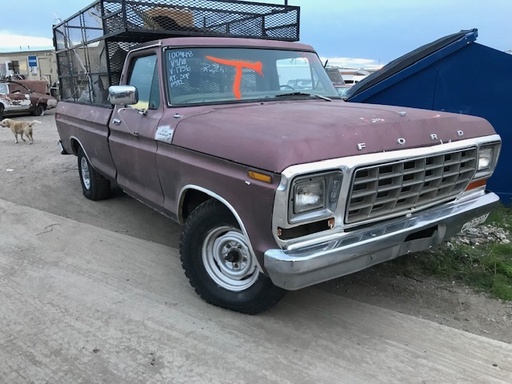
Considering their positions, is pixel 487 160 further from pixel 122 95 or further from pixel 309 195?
pixel 122 95

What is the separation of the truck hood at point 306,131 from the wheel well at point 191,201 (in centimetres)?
40

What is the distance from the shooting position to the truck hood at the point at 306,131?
99.0 inches

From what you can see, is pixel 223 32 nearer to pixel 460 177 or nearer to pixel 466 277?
pixel 460 177

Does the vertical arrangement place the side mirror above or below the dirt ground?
above

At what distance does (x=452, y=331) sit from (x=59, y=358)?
261 centimetres

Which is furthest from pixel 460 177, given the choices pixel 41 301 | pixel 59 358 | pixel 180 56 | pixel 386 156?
pixel 41 301

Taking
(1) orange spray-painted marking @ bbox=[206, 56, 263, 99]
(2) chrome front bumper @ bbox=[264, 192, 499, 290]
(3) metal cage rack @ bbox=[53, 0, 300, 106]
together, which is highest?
(3) metal cage rack @ bbox=[53, 0, 300, 106]

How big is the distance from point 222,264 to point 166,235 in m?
1.74

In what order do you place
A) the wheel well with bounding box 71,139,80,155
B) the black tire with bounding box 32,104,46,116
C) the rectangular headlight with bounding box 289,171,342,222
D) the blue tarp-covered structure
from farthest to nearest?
the black tire with bounding box 32,104,46,116
the wheel well with bounding box 71,139,80,155
the blue tarp-covered structure
the rectangular headlight with bounding box 289,171,342,222

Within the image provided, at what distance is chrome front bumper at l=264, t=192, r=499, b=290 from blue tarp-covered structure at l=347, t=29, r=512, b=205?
7.57ft

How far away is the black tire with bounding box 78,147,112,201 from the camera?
595 cm

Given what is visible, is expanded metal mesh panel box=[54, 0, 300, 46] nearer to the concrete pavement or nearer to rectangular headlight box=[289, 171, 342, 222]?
the concrete pavement

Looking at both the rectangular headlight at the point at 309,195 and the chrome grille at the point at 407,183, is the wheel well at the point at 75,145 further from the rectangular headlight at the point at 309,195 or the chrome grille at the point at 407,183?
the chrome grille at the point at 407,183

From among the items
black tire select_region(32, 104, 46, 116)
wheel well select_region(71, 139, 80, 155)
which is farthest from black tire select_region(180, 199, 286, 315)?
black tire select_region(32, 104, 46, 116)
